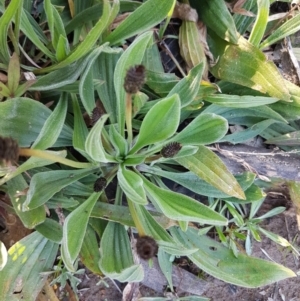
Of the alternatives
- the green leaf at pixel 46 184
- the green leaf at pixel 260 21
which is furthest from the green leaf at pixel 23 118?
the green leaf at pixel 260 21

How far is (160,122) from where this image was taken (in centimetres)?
134

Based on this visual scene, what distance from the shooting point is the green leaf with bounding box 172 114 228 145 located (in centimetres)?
139

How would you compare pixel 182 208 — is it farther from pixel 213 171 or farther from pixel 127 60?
pixel 127 60

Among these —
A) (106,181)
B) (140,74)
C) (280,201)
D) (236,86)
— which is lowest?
(280,201)

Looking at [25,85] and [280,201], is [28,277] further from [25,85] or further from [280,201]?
[280,201]

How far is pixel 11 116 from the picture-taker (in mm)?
1352

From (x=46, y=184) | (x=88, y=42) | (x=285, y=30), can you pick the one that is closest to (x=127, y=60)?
(x=88, y=42)

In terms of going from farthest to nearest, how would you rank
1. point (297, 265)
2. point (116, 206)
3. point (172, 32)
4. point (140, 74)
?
point (297, 265) < point (172, 32) < point (116, 206) < point (140, 74)

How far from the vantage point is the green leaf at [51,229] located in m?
1.54

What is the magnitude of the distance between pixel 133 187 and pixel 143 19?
0.56 metres

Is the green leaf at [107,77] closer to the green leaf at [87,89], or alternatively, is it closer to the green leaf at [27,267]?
the green leaf at [87,89]

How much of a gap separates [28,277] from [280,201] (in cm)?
115

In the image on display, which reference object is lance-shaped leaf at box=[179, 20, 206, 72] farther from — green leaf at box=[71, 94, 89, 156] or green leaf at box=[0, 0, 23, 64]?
green leaf at box=[0, 0, 23, 64]

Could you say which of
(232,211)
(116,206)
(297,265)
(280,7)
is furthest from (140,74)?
(297,265)
